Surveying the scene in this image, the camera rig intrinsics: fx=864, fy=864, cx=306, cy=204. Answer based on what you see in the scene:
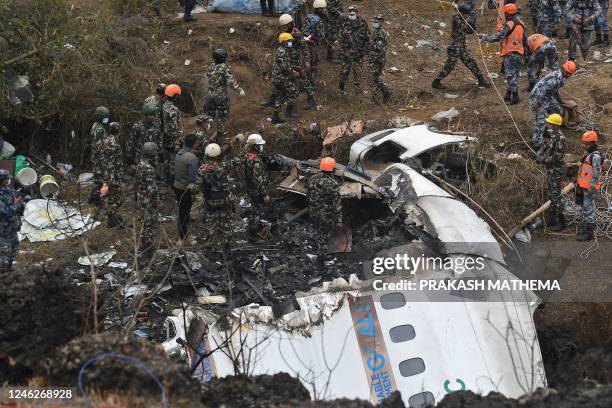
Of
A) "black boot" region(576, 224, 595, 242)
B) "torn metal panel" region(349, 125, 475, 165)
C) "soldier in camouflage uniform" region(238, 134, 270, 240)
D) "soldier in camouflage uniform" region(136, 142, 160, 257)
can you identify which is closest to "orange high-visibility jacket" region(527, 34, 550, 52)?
"torn metal panel" region(349, 125, 475, 165)

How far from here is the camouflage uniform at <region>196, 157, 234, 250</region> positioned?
32.8 feet

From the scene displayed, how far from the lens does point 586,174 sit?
10.2 meters

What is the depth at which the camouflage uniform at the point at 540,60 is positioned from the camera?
12180 millimetres

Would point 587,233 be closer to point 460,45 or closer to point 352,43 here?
point 460,45

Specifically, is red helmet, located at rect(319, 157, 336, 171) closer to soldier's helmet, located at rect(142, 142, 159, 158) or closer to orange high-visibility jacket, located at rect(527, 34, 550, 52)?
soldier's helmet, located at rect(142, 142, 159, 158)

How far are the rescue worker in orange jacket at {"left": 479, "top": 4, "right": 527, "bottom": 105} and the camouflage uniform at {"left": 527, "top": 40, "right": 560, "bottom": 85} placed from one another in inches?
9.6

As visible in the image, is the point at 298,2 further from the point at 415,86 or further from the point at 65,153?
the point at 65,153

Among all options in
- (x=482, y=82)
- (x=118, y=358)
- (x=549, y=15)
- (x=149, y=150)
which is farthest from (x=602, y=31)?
(x=118, y=358)

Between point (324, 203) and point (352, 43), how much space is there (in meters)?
4.24

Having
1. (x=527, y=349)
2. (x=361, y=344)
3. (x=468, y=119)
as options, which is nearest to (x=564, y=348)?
(x=527, y=349)

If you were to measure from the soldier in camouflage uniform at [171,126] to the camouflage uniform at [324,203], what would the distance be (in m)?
2.35

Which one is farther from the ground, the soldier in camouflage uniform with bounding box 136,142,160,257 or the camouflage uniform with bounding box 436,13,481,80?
the camouflage uniform with bounding box 436,13,481,80

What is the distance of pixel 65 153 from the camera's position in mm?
13023

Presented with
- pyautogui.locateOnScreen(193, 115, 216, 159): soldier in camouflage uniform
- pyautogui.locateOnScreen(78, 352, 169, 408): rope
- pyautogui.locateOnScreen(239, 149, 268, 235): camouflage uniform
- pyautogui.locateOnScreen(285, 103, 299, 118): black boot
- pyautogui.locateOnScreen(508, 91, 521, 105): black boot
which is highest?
pyautogui.locateOnScreen(285, 103, 299, 118): black boot
